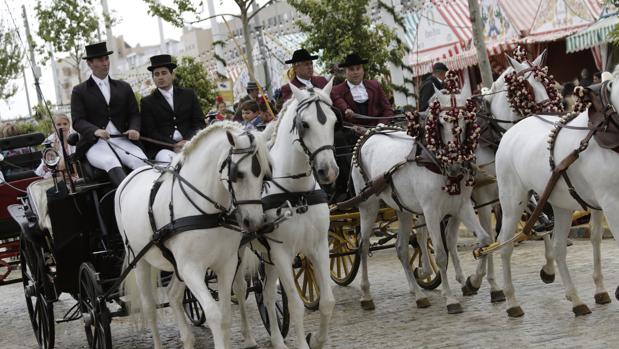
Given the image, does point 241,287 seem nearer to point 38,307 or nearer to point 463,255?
point 38,307

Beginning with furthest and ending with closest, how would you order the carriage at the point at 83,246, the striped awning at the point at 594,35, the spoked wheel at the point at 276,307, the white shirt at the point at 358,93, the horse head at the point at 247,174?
the striped awning at the point at 594,35, the white shirt at the point at 358,93, the spoked wheel at the point at 276,307, the carriage at the point at 83,246, the horse head at the point at 247,174

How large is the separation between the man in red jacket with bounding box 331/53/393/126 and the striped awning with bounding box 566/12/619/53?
740 centimetres

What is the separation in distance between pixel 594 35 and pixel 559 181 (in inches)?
413

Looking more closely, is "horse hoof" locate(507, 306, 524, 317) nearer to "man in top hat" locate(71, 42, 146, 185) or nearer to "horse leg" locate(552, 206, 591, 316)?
"horse leg" locate(552, 206, 591, 316)

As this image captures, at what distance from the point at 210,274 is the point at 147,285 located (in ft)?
2.59

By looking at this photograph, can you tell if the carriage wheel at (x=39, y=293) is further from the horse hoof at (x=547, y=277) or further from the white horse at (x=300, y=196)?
the horse hoof at (x=547, y=277)

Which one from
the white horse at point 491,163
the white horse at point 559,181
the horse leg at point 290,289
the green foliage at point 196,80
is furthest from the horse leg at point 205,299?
the green foliage at point 196,80

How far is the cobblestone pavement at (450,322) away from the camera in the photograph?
27.1 ft

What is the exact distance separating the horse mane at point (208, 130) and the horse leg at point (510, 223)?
9.62 feet

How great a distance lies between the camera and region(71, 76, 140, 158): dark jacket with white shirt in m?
9.49

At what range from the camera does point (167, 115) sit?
31.6ft

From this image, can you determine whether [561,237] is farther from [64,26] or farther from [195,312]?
[64,26]

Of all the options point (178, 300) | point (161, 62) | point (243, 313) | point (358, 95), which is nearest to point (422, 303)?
point (243, 313)

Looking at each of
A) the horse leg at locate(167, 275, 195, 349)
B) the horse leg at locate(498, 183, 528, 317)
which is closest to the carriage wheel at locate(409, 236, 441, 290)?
the horse leg at locate(498, 183, 528, 317)
